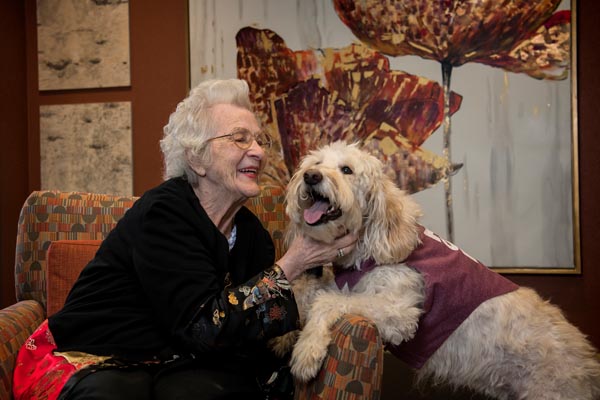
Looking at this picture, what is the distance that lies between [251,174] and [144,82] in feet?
6.62

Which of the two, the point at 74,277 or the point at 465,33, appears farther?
the point at 465,33

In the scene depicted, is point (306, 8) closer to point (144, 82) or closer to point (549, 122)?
point (144, 82)

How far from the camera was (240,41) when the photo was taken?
3.36 metres

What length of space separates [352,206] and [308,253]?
0.22m

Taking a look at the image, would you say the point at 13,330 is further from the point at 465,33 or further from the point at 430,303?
the point at 465,33

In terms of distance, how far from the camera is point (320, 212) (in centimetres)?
171

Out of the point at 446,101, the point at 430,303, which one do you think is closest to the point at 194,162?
the point at 430,303

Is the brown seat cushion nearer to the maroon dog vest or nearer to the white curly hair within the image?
the white curly hair

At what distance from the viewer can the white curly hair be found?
1.81 m

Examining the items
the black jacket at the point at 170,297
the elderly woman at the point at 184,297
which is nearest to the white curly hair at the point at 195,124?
the elderly woman at the point at 184,297

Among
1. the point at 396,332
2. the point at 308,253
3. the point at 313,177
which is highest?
the point at 313,177

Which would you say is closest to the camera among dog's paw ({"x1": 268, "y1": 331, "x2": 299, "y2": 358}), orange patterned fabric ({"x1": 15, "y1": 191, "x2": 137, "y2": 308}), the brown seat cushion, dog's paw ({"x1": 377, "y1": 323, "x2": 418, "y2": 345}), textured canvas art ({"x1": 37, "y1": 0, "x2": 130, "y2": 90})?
dog's paw ({"x1": 377, "y1": 323, "x2": 418, "y2": 345})

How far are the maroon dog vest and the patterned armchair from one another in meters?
0.36

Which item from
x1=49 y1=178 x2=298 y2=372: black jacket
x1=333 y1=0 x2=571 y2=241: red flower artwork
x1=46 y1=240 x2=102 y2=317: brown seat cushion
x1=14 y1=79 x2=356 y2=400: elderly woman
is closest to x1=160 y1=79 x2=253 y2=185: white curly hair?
x1=14 y1=79 x2=356 y2=400: elderly woman
